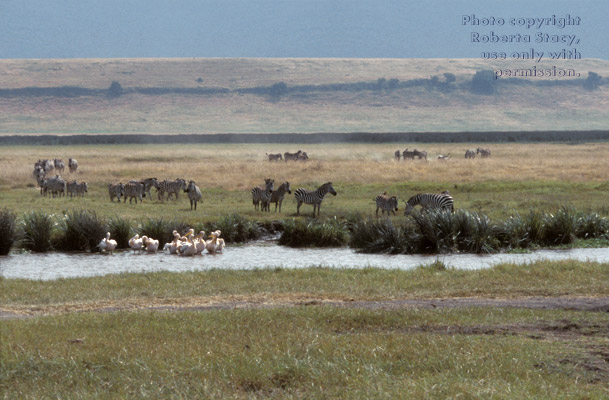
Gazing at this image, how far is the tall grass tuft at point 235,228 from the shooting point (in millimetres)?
27531

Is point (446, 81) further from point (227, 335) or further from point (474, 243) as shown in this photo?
point (227, 335)

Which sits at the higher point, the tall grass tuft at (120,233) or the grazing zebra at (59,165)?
the grazing zebra at (59,165)

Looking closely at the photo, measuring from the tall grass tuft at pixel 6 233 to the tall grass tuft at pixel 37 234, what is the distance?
1.45ft

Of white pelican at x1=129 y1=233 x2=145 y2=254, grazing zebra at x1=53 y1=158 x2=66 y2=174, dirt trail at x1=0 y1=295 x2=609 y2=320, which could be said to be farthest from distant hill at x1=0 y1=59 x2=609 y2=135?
dirt trail at x1=0 y1=295 x2=609 y2=320

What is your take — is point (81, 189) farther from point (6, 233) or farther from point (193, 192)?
point (6, 233)

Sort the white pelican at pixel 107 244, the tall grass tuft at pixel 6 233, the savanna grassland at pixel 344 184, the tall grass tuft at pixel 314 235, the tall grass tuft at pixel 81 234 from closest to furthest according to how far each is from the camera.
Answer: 1. the tall grass tuft at pixel 6 233
2. the white pelican at pixel 107 244
3. the tall grass tuft at pixel 81 234
4. the tall grass tuft at pixel 314 235
5. the savanna grassland at pixel 344 184

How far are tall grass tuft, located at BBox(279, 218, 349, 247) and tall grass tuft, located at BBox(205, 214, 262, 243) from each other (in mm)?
1158

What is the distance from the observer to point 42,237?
2505cm

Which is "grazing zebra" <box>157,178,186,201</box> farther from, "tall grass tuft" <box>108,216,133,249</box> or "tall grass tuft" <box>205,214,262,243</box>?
"tall grass tuft" <box>108,216,133,249</box>

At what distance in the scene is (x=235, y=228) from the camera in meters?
27.7

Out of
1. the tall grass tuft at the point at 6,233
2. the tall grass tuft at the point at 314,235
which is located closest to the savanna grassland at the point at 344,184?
the tall grass tuft at the point at 314,235

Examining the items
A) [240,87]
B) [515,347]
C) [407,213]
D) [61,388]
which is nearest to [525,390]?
[515,347]

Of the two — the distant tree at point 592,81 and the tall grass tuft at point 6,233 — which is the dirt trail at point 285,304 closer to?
the tall grass tuft at point 6,233

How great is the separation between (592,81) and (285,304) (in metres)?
193
